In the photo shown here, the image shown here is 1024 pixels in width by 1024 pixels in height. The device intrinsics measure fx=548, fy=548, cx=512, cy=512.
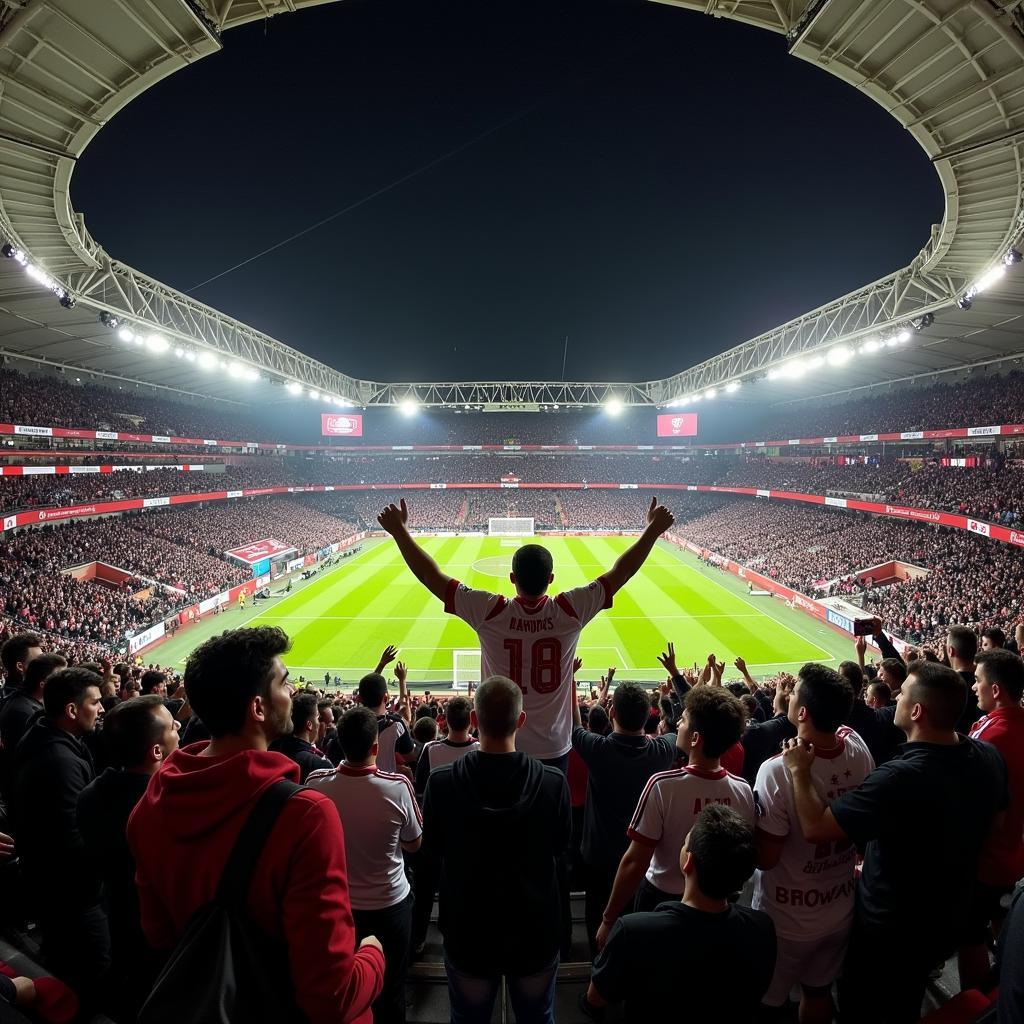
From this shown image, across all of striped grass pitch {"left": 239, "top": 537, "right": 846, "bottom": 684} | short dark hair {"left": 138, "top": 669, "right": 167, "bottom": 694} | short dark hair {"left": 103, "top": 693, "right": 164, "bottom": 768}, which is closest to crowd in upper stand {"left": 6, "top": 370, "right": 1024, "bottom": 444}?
striped grass pitch {"left": 239, "top": 537, "right": 846, "bottom": 684}

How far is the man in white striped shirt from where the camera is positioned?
10.3 feet

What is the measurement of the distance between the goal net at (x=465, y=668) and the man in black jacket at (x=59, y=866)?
15.1 meters

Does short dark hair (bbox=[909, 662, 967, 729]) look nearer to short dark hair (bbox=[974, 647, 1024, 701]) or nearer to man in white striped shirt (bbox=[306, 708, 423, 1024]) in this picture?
short dark hair (bbox=[974, 647, 1024, 701])

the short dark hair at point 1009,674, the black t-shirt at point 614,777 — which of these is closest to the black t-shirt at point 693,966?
the black t-shirt at point 614,777

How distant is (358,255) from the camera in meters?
28.0

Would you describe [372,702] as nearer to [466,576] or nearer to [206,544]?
[466,576]

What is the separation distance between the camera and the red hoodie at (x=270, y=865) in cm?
156

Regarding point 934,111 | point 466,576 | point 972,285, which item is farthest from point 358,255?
point 972,285

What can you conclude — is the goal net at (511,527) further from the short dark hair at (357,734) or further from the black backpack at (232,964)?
the black backpack at (232,964)

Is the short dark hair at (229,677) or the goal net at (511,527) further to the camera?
the goal net at (511,527)

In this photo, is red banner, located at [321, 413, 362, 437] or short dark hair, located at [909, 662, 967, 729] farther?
red banner, located at [321, 413, 362, 437]

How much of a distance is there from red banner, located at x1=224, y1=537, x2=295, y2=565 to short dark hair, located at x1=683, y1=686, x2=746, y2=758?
3724 centimetres

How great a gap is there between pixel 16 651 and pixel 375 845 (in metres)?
5.44

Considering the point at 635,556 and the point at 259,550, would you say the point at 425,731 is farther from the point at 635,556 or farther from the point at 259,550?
the point at 259,550
